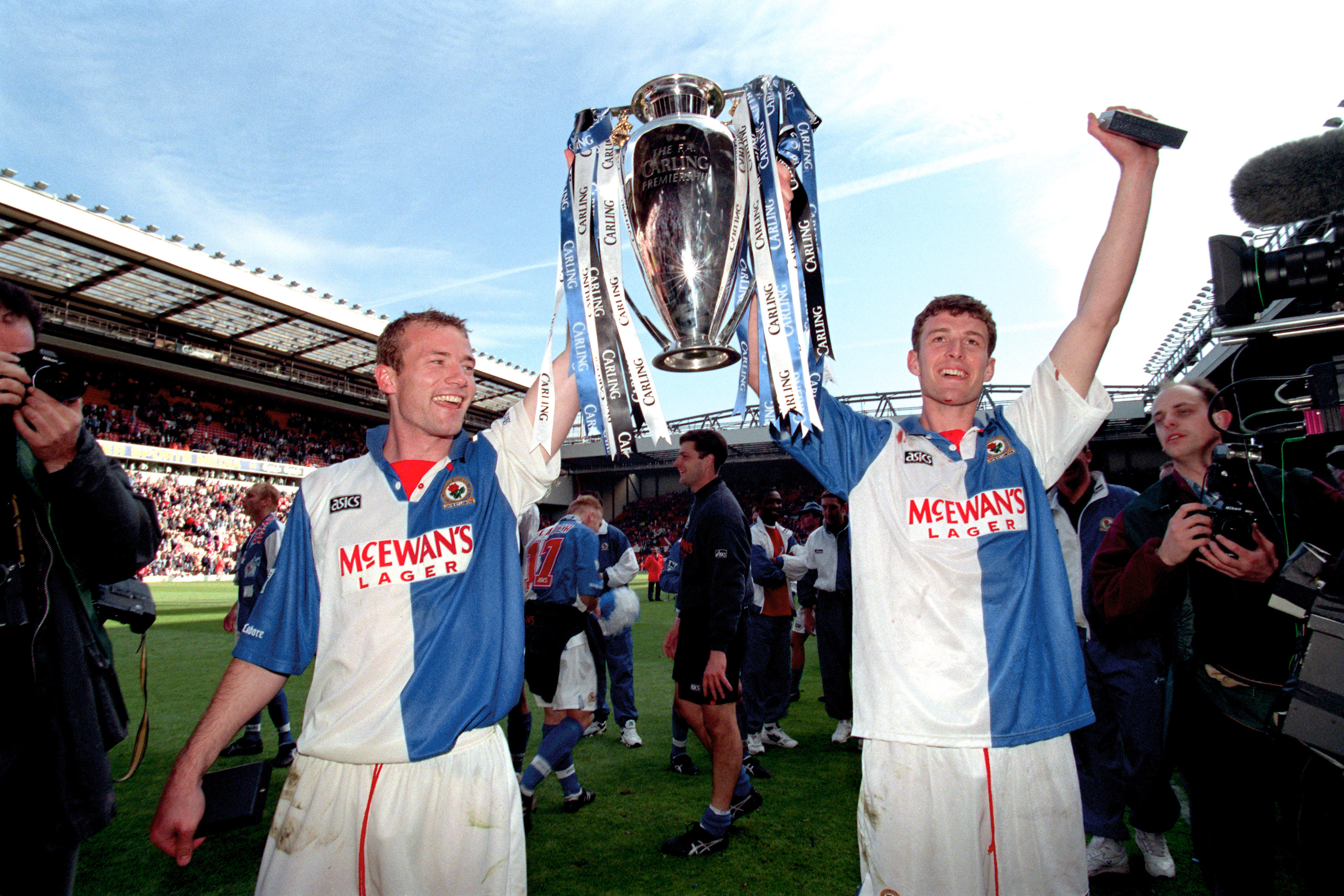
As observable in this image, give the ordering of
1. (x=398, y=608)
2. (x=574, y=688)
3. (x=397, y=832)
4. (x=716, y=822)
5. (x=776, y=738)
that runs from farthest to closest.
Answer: (x=776, y=738) < (x=574, y=688) < (x=716, y=822) < (x=398, y=608) < (x=397, y=832)

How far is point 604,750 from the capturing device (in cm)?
547

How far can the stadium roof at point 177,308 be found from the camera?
20438 mm

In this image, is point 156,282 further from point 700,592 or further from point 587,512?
point 700,592

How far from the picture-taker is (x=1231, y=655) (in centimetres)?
235

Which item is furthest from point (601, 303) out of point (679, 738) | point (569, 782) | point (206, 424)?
point (206, 424)

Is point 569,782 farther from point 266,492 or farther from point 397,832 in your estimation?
point 266,492

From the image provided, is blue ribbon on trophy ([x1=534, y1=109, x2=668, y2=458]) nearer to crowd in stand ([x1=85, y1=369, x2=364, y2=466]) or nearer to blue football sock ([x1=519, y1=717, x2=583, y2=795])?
blue football sock ([x1=519, y1=717, x2=583, y2=795])

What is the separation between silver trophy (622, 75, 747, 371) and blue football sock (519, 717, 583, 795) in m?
3.02

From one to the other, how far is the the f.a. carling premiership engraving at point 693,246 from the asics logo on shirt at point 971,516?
45cm

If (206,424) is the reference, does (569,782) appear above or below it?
below

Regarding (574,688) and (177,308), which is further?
(177,308)

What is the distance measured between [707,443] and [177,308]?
29197mm

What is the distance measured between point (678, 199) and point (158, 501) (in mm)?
31668

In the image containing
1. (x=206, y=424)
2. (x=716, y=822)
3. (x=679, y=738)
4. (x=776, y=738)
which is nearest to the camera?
(x=716, y=822)
